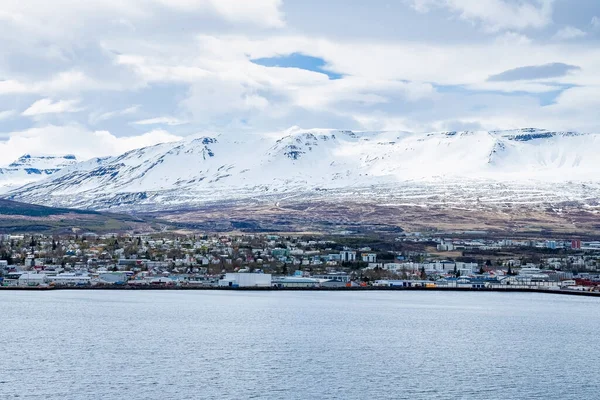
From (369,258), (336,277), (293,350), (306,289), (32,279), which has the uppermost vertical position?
(369,258)

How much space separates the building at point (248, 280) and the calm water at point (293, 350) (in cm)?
1406

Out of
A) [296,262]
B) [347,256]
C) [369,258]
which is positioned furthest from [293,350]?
[347,256]

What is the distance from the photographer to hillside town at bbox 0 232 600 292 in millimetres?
77188

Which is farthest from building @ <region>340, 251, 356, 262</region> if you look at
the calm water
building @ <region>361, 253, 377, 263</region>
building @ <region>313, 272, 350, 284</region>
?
the calm water

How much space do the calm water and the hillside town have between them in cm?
1642

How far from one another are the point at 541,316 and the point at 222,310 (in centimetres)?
1565

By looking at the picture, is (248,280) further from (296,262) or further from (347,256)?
(347,256)

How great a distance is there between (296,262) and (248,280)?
14682 mm

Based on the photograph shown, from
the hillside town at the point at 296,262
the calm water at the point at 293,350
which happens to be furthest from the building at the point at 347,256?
the calm water at the point at 293,350

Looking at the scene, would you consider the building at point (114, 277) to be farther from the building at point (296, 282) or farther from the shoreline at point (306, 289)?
the building at point (296, 282)

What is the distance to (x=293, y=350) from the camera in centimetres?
3691

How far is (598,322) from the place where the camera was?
166ft

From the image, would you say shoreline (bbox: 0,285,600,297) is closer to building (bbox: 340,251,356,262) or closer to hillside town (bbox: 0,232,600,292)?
hillside town (bbox: 0,232,600,292)

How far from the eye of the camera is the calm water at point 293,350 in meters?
29.0
